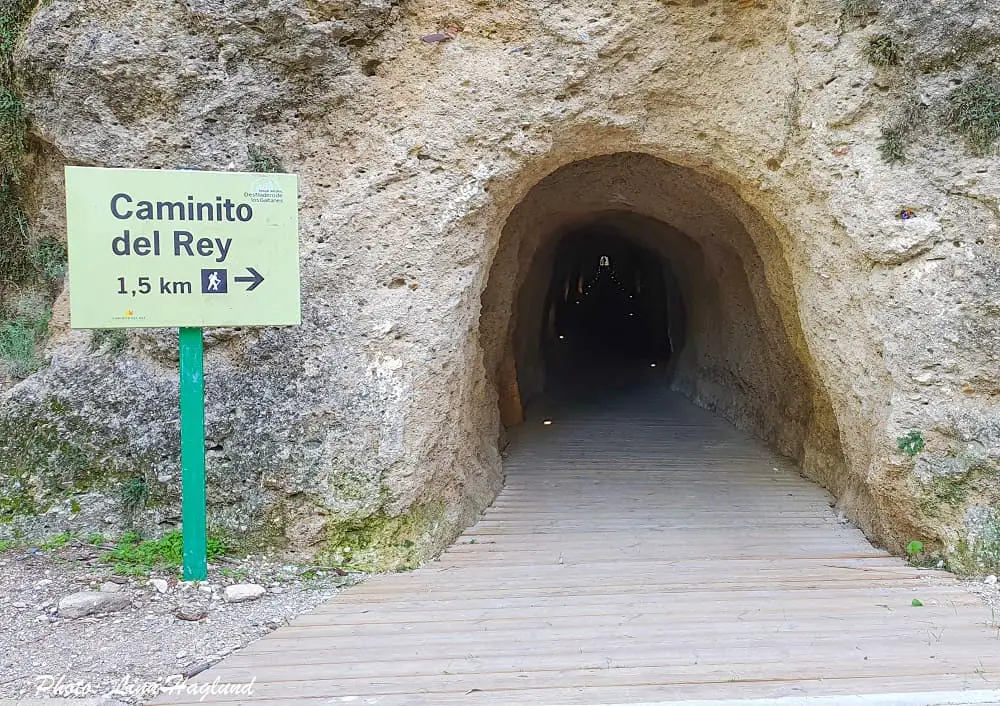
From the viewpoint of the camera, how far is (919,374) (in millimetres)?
3896

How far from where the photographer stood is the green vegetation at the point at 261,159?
4008 millimetres

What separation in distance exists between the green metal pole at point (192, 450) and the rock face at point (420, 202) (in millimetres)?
430

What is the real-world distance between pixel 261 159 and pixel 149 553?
7.64 ft

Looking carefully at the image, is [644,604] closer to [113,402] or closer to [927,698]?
[927,698]

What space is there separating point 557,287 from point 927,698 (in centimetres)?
A: 1036

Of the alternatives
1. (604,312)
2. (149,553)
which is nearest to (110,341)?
(149,553)

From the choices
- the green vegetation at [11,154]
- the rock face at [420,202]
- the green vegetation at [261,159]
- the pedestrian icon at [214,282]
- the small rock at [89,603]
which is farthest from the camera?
the green vegetation at [11,154]

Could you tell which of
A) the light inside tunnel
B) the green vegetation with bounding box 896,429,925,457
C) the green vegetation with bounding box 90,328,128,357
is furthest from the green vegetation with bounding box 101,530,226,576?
the light inside tunnel

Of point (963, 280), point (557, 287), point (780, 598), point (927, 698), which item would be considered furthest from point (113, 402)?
point (557, 287)

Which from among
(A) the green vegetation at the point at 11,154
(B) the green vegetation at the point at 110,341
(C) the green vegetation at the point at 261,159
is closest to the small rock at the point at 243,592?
(B) the green vegetation at the point at 110,341

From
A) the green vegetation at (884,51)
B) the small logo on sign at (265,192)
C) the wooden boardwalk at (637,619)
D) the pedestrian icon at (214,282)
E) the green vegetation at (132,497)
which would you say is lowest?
the wooden boardwalk at (637,619)

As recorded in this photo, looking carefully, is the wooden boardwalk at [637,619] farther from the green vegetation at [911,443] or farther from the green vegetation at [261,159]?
the green vegetation at [261,159]

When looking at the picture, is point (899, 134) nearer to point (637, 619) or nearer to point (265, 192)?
point (637, 619)

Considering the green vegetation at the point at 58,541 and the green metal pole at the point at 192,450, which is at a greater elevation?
the green metal pole at the point at 192,450
